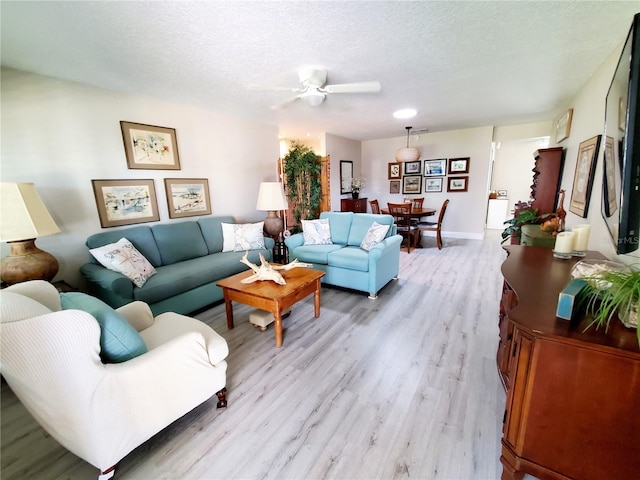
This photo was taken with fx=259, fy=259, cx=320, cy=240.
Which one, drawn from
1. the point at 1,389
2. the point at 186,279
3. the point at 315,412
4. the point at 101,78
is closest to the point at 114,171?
the point at 101,78

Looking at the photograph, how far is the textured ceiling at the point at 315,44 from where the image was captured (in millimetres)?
1568

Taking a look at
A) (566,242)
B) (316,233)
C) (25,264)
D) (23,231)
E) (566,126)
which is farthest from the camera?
(316,233)

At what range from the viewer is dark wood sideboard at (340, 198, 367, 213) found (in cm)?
635

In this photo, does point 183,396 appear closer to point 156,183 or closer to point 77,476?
point 77,476

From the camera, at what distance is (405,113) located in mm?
3943

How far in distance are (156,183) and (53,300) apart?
86.5 inches

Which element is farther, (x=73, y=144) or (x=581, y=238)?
(x=73, y=144)

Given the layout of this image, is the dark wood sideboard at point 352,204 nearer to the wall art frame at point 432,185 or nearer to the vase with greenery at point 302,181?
the vase with greenery at point 302,181

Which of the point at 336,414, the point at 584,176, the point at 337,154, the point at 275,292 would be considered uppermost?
the point at 337,154

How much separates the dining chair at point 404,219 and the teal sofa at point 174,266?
8.61 feet

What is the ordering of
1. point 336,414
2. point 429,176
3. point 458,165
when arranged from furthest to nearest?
point 429,176 → point 458,165 → point 336,414

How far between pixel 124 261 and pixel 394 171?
239 inches

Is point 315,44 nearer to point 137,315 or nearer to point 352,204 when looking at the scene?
point 137,315

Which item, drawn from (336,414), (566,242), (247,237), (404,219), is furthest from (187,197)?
(566,242)
